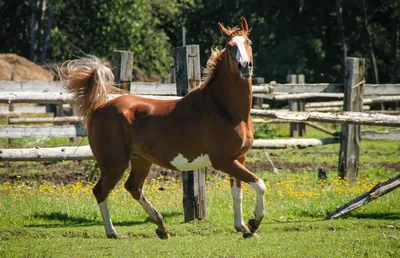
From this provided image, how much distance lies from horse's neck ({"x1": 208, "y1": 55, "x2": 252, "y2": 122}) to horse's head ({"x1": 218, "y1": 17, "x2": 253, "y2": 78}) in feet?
0.57

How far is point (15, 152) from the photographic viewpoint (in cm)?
1131

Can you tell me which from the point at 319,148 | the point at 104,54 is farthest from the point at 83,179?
the point at 104,54

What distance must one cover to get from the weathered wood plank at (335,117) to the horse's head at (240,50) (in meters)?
2.22

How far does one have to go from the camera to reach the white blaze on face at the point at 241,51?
874 centimetres

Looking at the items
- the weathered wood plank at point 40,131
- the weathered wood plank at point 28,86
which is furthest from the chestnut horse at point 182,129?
the weathered wood plank at point 28,86

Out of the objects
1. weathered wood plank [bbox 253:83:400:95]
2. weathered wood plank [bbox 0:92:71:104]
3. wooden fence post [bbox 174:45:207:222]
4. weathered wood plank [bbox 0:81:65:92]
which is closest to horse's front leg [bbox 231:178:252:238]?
wooden fence post [bbox 174:45:207:222]

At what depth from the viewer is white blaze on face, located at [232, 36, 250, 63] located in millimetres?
8742

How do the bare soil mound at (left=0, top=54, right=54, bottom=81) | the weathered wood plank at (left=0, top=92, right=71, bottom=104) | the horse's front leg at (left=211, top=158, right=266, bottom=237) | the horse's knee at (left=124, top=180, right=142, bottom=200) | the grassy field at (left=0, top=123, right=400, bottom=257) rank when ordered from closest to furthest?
the grassy field at (left=0, top=123, right=400, bottom=257) → the horse's front leg at (left=211, top=158, right=266, bottom=237) → the horse's knee at (left=124, top=180, right=142, bottom=200) → the weathered wood plank at (left=0, top=92, right=71, bottom=104) → the bare soil mound at (left=0, top=54, right=54, bottom=81)

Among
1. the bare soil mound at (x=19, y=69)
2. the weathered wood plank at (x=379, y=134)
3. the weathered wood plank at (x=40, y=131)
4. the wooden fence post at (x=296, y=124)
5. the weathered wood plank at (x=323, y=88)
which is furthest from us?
the bare soil mound at (x=19, y=69)

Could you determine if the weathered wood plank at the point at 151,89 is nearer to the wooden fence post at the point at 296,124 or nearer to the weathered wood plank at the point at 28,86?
the weathered wood plank at the point at 28,86

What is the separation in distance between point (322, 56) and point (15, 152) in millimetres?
26598

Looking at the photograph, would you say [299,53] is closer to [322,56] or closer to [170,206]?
[322,56]

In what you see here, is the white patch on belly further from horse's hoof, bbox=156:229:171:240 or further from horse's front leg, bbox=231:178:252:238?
horse's hoof, bbox=156:229:171:240

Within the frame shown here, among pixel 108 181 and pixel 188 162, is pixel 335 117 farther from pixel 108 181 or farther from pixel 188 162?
pixel 108 181
